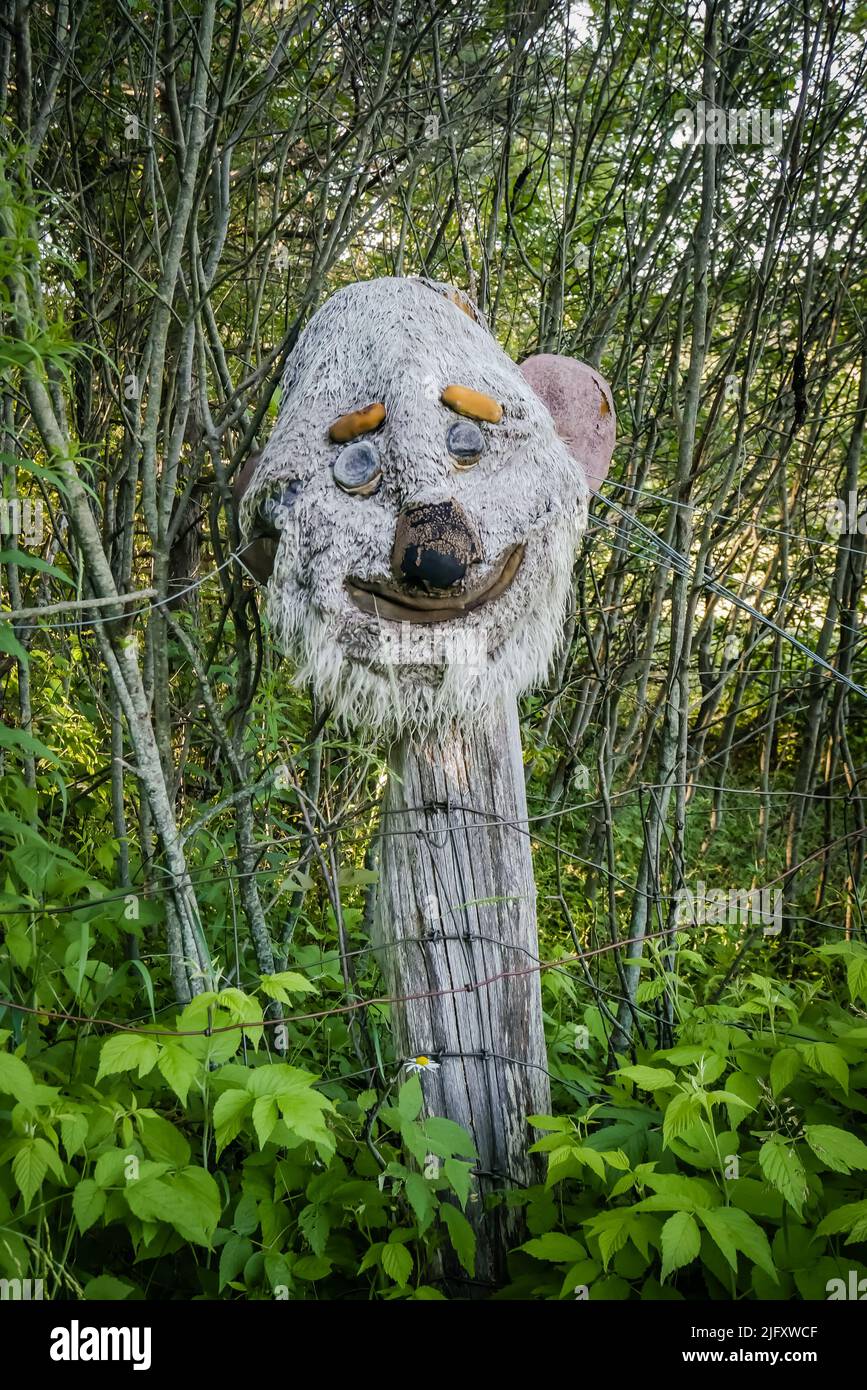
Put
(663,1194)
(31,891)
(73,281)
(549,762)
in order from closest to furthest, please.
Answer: (663,1194) < (31,891) < (73,281) < (549,762)

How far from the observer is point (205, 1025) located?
57.1 inches

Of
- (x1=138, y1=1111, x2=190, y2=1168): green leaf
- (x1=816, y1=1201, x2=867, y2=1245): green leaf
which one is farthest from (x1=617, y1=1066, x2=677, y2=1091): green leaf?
(x1=138, y1=1111, x2=190, y2=1168): green leaf

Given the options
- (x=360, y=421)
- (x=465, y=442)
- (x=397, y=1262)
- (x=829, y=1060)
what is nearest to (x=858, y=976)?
(x=829, y=1060)

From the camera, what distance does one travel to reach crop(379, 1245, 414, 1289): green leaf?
1377mm

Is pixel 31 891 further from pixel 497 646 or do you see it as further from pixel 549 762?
pixel 549 762

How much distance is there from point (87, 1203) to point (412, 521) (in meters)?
1.14

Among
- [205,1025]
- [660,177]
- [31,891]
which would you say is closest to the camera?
[205,1025]

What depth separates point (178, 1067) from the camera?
4.27 ft

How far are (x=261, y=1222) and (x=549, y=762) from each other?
2226mm

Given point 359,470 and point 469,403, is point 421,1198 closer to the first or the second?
point 359,470

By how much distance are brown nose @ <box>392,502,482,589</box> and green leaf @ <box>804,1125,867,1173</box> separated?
1.04 meters

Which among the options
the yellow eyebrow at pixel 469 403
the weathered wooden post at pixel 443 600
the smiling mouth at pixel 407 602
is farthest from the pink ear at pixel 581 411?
the smiling mouth at pixel 407 602
